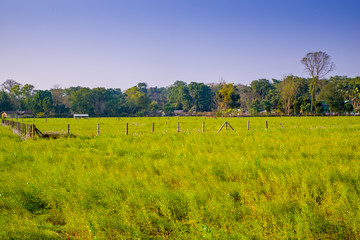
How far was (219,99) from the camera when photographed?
6919 cm

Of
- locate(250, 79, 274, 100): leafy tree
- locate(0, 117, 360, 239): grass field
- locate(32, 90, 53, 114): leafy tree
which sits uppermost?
locate(250, 79, 274, 100): leafy tree

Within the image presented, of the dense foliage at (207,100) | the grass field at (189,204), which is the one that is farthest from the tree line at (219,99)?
the grass field at (189,204)

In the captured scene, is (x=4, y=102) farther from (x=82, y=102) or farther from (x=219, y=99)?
(x=219, y=99)

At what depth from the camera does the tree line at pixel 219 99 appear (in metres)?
67.6

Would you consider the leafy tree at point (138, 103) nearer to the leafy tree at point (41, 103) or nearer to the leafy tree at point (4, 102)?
the leafy tree at point (41, 103)

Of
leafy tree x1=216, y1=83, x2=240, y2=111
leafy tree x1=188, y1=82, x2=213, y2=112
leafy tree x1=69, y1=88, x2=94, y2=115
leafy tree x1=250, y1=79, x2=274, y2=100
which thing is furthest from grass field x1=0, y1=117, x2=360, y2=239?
leafy tree x1=250, y1=79, x2=274, y2=100

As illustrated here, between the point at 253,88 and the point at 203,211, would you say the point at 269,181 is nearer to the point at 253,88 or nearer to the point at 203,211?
the point at 203,211

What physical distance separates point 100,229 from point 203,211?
1683mm

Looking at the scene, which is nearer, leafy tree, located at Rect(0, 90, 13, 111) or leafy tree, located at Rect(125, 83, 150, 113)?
leafy tree, located at Rect(0, 90, 13, 111)

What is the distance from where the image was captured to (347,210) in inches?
146

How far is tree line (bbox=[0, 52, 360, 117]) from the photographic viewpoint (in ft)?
222

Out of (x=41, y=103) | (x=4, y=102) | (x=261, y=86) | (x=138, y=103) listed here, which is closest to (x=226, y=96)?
(x=138, y=103)

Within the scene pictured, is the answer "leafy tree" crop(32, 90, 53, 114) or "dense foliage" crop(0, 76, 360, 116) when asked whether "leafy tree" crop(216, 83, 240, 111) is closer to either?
"dense foliage" crop(0, 76, 360, 116)

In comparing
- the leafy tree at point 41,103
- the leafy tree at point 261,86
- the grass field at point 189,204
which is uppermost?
the leafy tree at point 261,86
